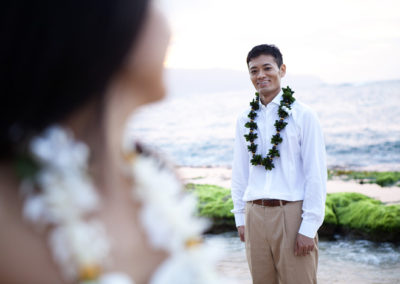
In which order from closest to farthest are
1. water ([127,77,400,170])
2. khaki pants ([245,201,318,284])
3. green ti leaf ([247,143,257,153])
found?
khaki pants ([245,201,318,284]), green ti leaf ([247,143,257,153]), water ([127,77,400,170])

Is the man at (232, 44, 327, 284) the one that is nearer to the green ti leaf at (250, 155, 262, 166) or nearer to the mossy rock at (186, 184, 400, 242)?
the green ti leaf at (250, 155, 262, 166)

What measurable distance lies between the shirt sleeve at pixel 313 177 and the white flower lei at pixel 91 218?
2296 mm

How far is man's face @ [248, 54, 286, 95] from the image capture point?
331 centimetres

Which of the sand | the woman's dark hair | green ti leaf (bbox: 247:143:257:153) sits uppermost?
the woman's dark hair

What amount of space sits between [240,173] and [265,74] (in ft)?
2.95

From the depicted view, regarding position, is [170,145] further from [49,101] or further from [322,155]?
[49,101]

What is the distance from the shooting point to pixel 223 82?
50688mm

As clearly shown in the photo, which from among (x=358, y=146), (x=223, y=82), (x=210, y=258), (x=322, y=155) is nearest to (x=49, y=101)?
(x=210, y=258)

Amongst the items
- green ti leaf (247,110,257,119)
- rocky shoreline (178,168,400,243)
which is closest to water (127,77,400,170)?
rocky shoreline (178,168,400,243)

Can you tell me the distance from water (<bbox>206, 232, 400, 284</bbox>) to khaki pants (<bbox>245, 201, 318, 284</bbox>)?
1618 mm

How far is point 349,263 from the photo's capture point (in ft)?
17.0

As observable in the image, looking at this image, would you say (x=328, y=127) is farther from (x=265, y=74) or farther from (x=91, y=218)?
(x=91, y=218)

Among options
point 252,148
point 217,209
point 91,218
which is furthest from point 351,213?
point 91,218

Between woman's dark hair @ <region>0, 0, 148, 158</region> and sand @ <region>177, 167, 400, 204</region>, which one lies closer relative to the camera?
woman's dark hair @ <region>0, 0, 148, 158</region>
